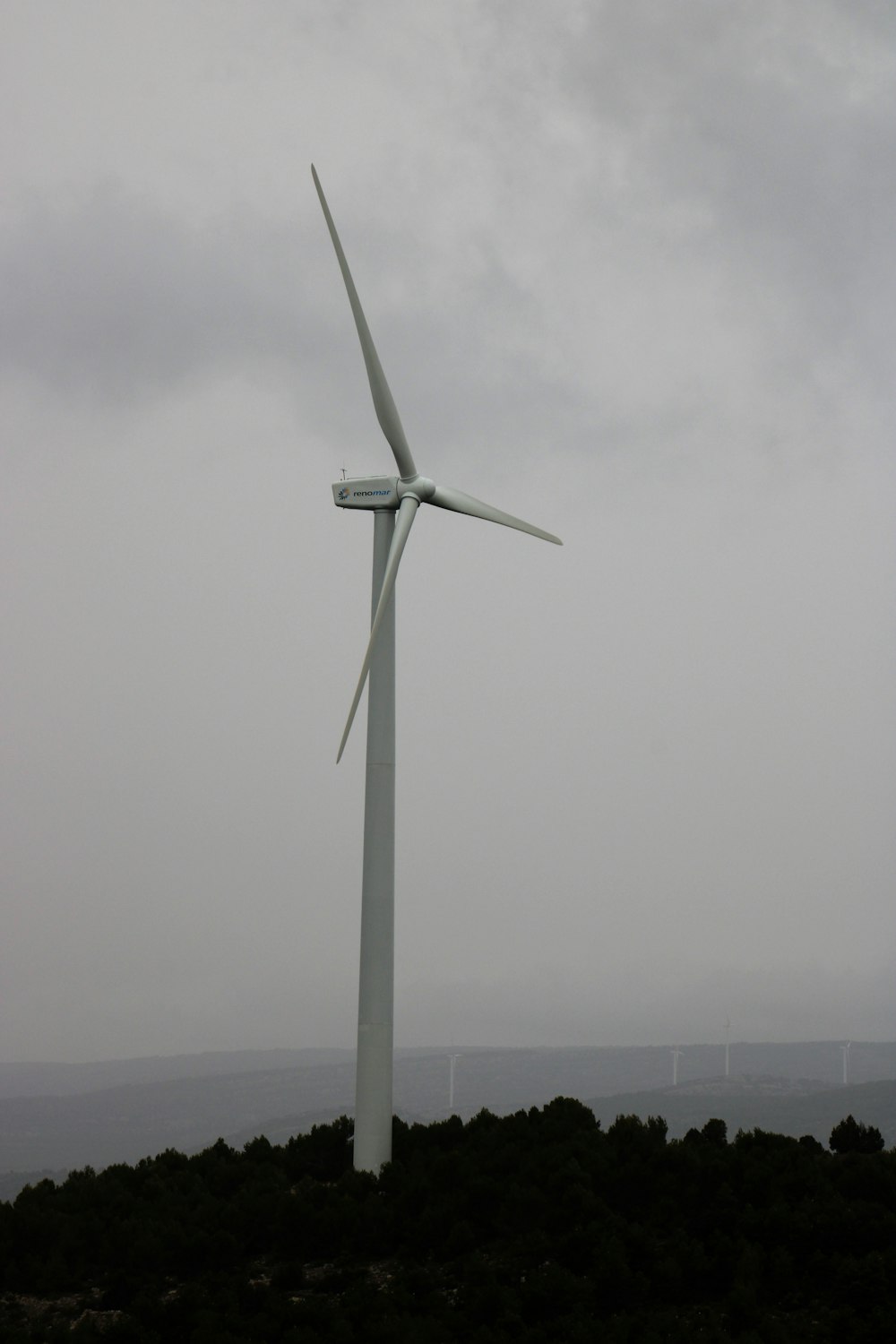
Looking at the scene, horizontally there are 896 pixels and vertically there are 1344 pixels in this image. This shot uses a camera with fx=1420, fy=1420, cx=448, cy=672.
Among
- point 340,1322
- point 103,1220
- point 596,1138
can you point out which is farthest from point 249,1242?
point 596,1138

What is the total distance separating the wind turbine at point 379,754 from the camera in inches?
1590

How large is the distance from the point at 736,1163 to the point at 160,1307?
14786mm

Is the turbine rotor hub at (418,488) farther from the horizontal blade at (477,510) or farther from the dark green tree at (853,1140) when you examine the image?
the dark green tree at (853,1140)

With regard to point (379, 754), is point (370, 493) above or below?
above

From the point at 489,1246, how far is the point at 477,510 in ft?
73.6

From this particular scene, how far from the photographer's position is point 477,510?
46.1 meters

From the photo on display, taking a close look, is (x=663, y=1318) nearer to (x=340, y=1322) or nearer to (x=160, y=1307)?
(x=340, y=1322)

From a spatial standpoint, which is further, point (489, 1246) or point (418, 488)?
point (418, 488)

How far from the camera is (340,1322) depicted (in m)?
29.6

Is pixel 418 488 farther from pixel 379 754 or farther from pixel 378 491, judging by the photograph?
pixel 379 754

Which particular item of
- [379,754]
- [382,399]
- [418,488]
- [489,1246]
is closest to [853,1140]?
[489,1246]

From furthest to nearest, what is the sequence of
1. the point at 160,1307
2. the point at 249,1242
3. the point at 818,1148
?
the point at 818,1148, the point at 249,1242, the point at 160,1307

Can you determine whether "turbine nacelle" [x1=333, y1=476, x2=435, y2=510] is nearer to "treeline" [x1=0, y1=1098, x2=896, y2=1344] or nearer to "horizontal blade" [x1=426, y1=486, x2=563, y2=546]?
"horizontal blade" [x1=426, y1=486, x2=563, y2=546]

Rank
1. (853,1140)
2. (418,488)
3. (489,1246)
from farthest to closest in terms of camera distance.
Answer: (418,488)
(853,1140)
(489,1246)
